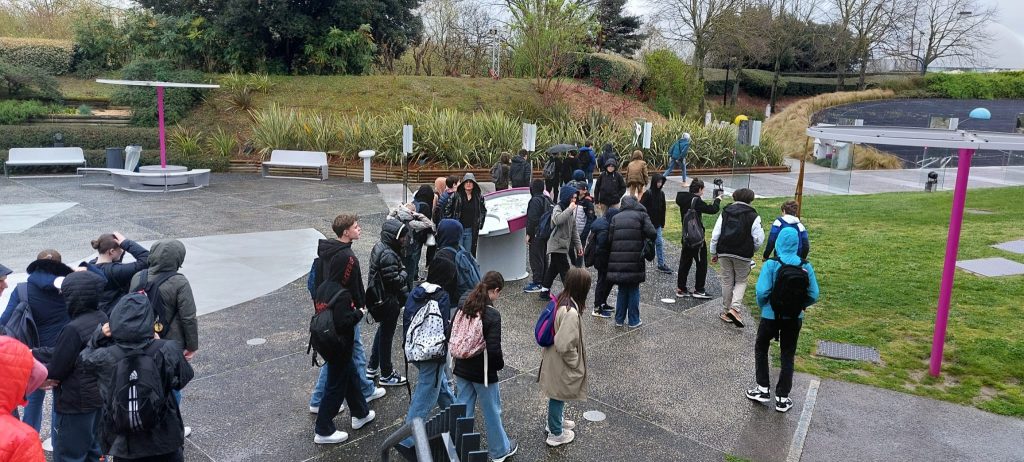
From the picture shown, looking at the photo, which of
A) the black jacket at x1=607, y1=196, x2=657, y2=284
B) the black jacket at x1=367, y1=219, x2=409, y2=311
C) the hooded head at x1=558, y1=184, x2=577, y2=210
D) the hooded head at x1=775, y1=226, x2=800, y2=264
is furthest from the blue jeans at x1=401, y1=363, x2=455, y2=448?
the hooded head at x1=558, y1=184, x2=577, y2=210

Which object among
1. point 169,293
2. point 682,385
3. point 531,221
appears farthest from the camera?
point 531,221

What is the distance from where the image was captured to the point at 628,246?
7.64 m

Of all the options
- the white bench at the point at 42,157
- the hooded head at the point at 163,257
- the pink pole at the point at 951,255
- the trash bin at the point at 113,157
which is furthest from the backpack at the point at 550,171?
the white bench at the point at 42,157

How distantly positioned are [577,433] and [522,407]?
603mm

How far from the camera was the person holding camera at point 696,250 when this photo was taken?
29.2 feet

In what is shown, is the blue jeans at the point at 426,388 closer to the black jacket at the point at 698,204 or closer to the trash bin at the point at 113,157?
the black jacket at the point at 698,204

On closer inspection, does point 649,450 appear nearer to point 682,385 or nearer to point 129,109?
point 682,385

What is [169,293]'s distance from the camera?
4891mm

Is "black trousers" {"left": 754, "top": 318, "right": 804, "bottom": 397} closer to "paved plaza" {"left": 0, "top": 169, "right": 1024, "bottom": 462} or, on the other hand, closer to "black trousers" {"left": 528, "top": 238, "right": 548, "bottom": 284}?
"paved plaza" {"left": 0, "top": 169, "right": 1024, "bottom": 462}

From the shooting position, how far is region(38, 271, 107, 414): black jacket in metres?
4.23

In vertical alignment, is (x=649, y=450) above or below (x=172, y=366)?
below

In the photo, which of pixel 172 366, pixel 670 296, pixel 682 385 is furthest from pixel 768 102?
pixel 172 366

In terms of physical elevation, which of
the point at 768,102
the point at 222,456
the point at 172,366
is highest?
the point at 768,102

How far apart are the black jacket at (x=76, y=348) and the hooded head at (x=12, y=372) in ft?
4.36
